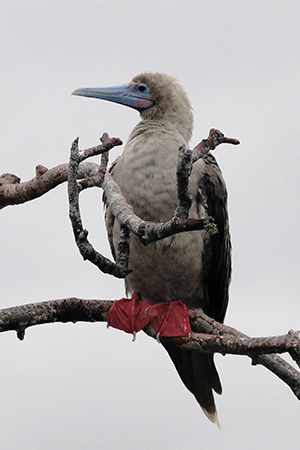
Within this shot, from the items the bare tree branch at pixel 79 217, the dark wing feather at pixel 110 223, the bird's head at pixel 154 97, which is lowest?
the bare tree branch at pixel 79 217

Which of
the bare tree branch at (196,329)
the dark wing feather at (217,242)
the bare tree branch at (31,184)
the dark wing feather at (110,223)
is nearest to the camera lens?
the bare tree branch at (196,329)

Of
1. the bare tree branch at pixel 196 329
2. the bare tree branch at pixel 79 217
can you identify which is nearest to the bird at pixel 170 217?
the bare tree branch at pixel 196 329

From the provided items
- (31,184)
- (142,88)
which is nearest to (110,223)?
(31,184)

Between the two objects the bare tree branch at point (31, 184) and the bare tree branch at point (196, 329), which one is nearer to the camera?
the bare tree branch at point (196, 329)

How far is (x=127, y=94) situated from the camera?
6.98m

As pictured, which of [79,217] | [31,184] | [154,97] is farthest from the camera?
[154,97]

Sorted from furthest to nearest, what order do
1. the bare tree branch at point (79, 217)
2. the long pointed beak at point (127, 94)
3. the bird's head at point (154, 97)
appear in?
the long pointed beak at point (127, 94), the bird's head at point (154, 97), the bare tree branch at point (79, 217)

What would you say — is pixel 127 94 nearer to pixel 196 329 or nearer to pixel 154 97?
pixel 154 97

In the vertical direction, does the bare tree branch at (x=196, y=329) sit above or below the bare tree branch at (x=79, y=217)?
below

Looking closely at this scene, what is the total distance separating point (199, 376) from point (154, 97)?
3.25m

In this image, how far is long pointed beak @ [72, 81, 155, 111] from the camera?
6836mm

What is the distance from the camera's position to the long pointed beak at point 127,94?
684cm

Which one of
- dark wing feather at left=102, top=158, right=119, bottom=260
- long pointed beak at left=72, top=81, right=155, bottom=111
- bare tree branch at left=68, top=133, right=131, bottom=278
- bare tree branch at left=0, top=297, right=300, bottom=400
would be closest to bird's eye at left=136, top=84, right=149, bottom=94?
long pointed beak at left=72, top=81, right=155, bottom=111

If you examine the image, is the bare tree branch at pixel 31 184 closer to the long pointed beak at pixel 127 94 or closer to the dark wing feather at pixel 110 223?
the dark wing feather at pixel 110 223
